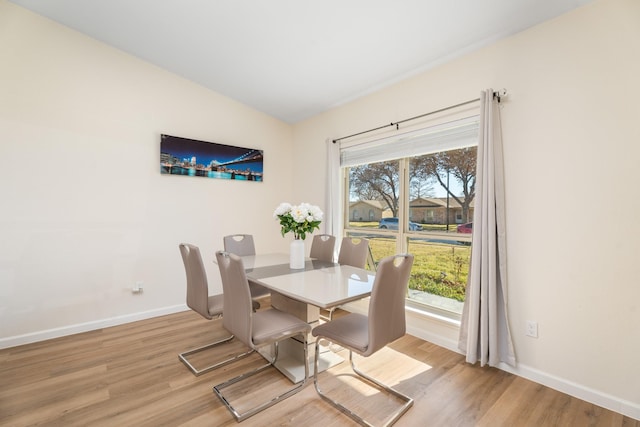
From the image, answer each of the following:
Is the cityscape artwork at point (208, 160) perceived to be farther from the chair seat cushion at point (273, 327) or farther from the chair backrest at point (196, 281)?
the chair seat cushion at point (273, 327)

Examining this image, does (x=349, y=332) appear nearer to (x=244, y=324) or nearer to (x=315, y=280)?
(x=315, y=280)

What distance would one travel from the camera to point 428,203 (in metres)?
3.03

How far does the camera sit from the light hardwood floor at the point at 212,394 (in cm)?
176

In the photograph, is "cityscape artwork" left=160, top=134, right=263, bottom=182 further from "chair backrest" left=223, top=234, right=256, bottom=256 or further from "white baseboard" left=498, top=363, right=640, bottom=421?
"white baseboard" left=498, top=363, right=640, bottom=421

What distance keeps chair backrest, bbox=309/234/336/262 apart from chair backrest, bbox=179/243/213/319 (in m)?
1.25

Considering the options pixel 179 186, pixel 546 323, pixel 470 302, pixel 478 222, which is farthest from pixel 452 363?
pixel 179 186

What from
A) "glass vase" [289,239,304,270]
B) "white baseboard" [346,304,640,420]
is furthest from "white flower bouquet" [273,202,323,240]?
"white baseboard" [346,304,640,420]

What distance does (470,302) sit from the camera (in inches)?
94.9

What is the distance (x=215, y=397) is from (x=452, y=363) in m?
1.86

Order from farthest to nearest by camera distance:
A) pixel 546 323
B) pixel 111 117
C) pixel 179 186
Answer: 1. pixel 179 186
2. pixel 111 117
3. pixel 546 323

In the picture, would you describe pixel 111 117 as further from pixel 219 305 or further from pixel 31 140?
pixel 219 305

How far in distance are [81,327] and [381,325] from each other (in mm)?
3109

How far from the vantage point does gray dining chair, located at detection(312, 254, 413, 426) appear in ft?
5.45

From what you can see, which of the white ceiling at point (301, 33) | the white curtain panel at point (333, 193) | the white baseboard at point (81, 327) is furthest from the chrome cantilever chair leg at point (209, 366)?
the white ceiling at point (301, 33)
